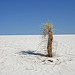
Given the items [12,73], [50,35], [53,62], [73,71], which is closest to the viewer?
[12,73]

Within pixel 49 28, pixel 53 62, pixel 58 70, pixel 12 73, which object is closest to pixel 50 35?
pixel 49 28

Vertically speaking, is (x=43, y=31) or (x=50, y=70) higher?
(x=43, y=31)

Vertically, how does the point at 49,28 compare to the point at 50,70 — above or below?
above

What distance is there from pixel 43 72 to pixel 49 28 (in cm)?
266

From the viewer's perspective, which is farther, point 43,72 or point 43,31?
point 43,31

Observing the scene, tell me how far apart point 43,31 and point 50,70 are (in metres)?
2.55

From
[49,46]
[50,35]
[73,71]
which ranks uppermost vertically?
[50,35]

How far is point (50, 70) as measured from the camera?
13.7 feet

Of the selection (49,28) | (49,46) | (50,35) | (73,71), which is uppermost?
(49,28)

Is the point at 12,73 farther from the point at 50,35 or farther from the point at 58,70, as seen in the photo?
the point at 50,35

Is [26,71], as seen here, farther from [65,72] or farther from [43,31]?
[43,31]

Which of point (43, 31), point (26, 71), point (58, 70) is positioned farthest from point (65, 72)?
point (43, 31)

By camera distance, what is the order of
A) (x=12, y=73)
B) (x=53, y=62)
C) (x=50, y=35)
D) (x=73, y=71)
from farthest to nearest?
(x=50, y=35)
(x=53, y=62)
(x=73, y=71)
(x=12, y=73)

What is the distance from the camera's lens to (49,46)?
19.2 ft
